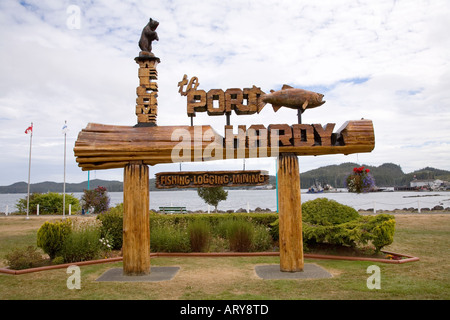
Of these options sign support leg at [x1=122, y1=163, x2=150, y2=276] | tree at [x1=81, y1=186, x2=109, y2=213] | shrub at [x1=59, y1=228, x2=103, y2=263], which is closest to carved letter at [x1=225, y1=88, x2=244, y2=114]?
sign support leg at [x1=122, y1=163, x2=150, y2=276]

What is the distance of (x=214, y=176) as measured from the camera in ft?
23.8

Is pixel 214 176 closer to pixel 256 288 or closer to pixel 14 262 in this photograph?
pixel 256 288

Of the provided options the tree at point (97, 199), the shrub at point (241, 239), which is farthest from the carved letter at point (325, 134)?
the tree at point (97, 199)

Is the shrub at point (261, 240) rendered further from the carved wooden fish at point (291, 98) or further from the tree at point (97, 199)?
the tree at point (97, 199)

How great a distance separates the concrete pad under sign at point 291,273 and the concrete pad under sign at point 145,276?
5.87 ft

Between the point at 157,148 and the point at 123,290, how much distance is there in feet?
8.89

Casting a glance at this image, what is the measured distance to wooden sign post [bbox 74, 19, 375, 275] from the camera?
696cm

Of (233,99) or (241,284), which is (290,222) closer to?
(241,284)

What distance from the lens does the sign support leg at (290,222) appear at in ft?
22.7

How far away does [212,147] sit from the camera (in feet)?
23.3

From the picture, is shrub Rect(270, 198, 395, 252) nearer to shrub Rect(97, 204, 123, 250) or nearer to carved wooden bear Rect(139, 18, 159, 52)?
shrub Rect(97, 204, 123, 250)
